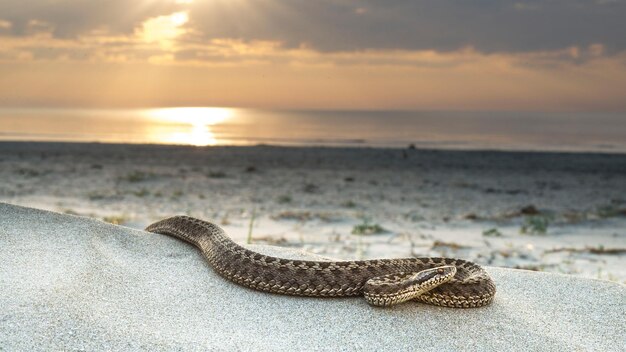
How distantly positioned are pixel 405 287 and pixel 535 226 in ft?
27.3

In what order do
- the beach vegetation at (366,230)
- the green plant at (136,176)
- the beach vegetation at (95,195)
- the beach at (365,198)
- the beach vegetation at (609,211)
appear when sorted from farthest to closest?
the green plant at (136,176)
the beach vegetation at (95,195)
the beach vegetation at (609,211)
the beach vegetation at (366,230)
the beach at (365,198)

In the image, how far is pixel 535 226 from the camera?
1287 cm

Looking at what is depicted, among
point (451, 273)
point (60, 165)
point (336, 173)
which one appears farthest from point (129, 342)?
point (60, 165)

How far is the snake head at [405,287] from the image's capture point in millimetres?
5344

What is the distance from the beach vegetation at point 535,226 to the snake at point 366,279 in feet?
22.5

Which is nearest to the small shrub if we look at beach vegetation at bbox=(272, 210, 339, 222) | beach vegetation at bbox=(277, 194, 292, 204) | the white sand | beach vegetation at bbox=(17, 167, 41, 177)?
beach vegetation at bbox=(272, 210, 339, 222)

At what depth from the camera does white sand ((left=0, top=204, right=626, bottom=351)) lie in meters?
4.76

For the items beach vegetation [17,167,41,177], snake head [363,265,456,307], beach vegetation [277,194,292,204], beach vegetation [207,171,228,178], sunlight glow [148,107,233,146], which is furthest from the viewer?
sunlight glow [148,107,233,146]

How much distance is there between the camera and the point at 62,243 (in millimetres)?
6199

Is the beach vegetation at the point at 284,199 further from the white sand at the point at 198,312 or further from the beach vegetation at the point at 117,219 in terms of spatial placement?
the white sand at the point at 198,312

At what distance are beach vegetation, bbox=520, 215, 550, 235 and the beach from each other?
0.04 m

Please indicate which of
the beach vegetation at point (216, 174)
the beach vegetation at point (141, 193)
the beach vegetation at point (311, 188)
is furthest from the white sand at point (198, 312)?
the beach vegetation at point (216, 174)

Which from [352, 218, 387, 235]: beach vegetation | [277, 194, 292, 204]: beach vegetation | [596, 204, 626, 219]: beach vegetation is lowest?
[277, 194, 292, 204]: beach vegetation

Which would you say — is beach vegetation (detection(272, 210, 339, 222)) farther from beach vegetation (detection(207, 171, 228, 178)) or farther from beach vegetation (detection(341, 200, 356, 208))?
beach vegetation (detection(207, 171, 228, 178))
